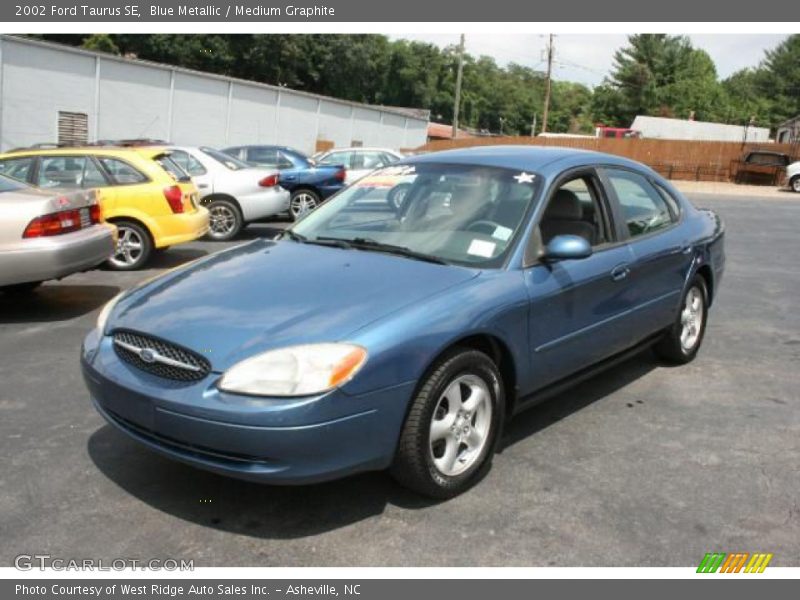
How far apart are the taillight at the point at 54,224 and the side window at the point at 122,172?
233 cm

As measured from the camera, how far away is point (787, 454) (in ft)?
13.4

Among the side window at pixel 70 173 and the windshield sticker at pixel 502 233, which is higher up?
the windshield sticker at pixel 502 233

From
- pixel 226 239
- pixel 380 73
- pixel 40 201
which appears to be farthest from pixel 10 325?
pixel 380 73

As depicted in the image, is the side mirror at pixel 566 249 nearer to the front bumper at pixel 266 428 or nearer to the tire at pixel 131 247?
the front bumper at pixel 266 428

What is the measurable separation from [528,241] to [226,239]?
8424 mm

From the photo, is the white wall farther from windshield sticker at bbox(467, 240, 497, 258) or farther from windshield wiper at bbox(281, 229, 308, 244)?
windshield sticker at bbox(467, 240, 497, 258)

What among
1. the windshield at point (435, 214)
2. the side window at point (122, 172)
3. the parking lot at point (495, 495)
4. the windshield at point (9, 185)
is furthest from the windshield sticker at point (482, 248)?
the side window at point (122, 172)

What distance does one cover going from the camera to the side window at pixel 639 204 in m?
4.79

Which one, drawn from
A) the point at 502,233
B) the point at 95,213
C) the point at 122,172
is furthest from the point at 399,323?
the point at 122,172

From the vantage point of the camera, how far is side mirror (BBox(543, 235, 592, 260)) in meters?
3.84

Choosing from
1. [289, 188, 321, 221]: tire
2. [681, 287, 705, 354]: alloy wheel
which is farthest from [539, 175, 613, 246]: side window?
[289, 188, 321, 221]: tire

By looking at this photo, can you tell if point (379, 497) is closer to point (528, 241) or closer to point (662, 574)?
point (662, 574)

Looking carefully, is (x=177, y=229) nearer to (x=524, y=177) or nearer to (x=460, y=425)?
(x=524, y=177)

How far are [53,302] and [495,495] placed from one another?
5.42m
